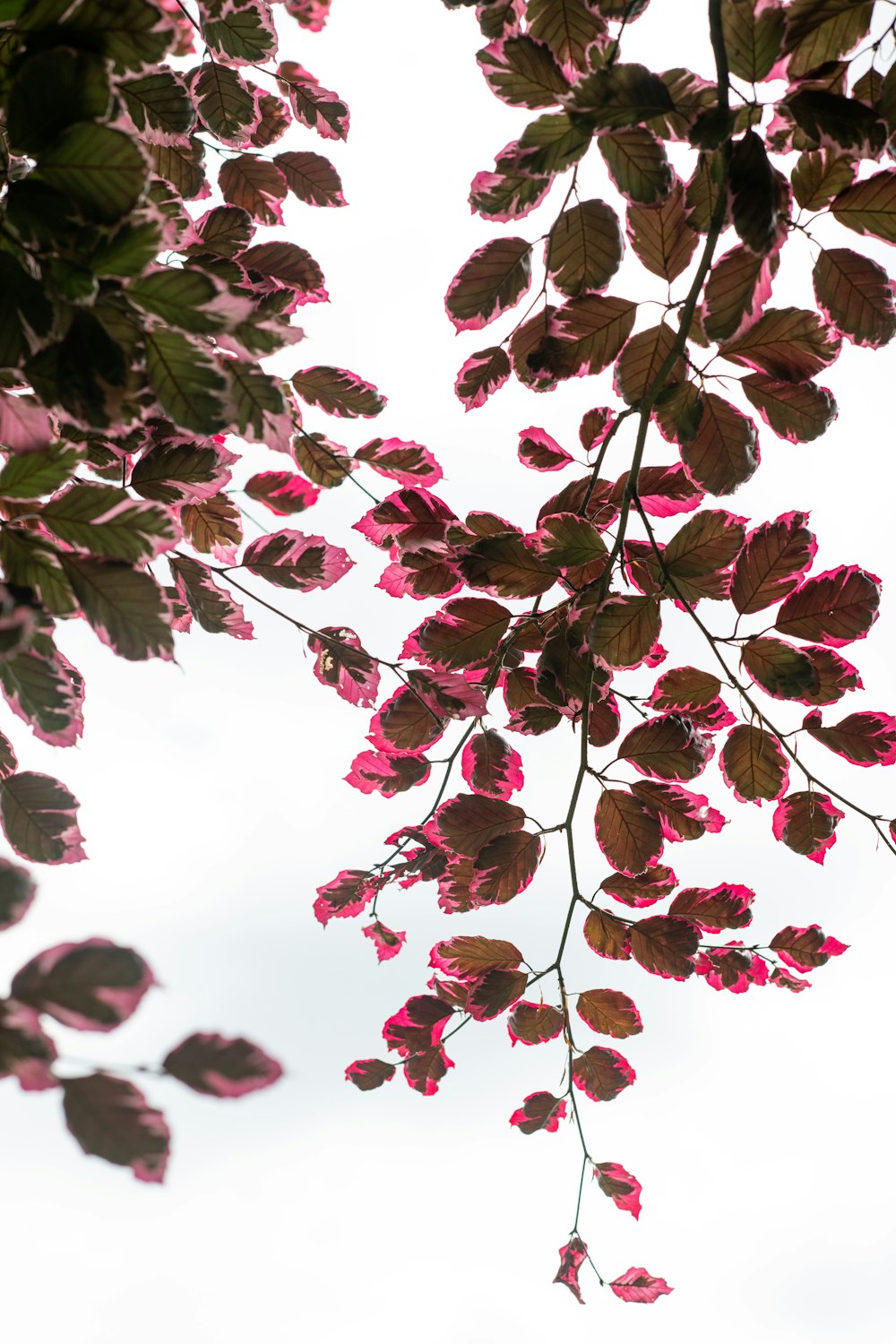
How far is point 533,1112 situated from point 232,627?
0.82 meters

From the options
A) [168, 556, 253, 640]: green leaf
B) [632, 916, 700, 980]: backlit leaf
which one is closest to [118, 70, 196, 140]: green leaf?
[168, 556, 253, 640]: green leaf

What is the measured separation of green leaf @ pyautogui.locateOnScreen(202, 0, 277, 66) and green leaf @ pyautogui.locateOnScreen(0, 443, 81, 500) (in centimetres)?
69

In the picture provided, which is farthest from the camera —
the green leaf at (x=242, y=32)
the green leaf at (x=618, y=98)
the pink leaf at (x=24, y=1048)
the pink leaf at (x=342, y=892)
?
the pink leaf at (x=342, y=892)

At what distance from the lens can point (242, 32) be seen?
93 centimetres

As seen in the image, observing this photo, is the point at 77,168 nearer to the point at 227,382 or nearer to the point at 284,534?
the point at 227,382

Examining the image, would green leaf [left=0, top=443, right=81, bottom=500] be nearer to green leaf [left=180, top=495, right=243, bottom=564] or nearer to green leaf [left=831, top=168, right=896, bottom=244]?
green leaf [left=180, top=495, right=243, bottom=564]

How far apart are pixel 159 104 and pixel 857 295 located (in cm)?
70

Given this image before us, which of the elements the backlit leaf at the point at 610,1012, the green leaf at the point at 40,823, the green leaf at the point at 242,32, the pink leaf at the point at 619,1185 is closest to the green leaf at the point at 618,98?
the green leaf at the point at 242,32

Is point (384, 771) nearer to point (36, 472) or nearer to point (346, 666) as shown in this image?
point (346, 666)

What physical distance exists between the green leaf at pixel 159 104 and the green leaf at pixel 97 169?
0.51m

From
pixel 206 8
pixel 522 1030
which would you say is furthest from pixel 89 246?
pixel 522 1030

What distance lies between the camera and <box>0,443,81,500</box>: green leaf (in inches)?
20.4

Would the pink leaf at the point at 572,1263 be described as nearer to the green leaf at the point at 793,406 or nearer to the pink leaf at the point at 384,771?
the pink leaf at the point at 384,771

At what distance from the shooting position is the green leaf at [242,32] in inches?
36.1
